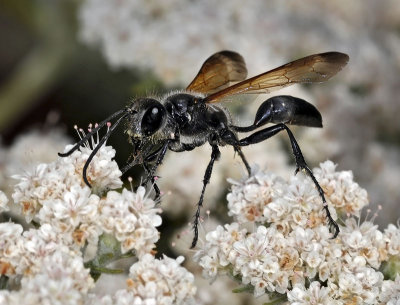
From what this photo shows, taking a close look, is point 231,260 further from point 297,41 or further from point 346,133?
point 297,41

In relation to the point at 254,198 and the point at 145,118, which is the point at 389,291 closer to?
the point at 254,198

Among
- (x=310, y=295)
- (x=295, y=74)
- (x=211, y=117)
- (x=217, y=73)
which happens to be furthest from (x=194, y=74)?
(x=310, y=295)

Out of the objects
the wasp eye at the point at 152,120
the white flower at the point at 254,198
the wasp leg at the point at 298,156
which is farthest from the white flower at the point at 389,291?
the wasp eye at the point at 152,120

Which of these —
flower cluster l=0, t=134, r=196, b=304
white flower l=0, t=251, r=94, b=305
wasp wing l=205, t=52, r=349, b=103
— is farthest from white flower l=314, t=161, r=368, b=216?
white flower l=0, t=251, r=94, b=305

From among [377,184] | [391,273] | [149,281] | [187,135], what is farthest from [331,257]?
[377,184]

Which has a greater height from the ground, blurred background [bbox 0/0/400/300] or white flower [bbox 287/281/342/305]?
blurred background [bbox 0/0/400/300]

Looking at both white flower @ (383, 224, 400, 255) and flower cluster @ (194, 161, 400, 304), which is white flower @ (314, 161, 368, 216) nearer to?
flower cluster @ (194, 161, 400, 304)
